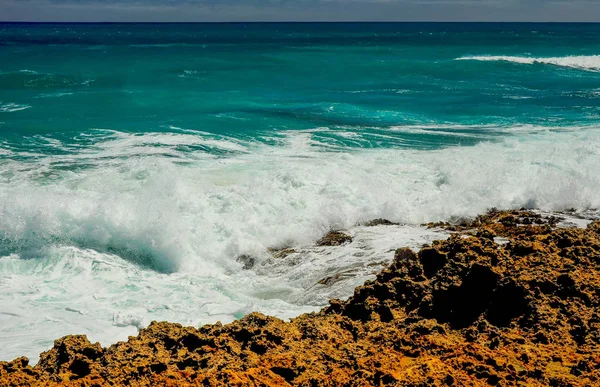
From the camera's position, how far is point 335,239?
33.2ft

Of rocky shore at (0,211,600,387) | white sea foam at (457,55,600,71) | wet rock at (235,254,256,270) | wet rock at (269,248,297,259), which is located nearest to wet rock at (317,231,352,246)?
wet rock at (269,248,297,259)

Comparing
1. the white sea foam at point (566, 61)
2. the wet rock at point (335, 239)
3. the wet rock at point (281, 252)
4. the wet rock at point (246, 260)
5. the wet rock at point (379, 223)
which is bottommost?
the wet rock at point (246, 260)

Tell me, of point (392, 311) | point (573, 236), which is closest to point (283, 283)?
point (392, 311)

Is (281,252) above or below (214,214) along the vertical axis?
below

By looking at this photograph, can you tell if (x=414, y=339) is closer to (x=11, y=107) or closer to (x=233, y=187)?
(x=233, y=187)

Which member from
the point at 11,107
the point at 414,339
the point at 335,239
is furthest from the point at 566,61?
the point at 414,339

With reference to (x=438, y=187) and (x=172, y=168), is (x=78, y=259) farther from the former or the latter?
(x=438, y=187)

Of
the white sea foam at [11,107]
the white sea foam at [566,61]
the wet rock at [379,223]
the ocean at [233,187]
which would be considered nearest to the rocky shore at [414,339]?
the ocean at [233,187]

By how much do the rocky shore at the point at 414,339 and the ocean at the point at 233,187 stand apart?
2008 mm

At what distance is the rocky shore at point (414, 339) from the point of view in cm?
430

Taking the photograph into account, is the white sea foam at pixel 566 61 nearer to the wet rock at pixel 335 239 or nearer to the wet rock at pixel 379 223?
the wet rock at pixel 379 223

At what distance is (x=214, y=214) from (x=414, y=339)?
7286 mm

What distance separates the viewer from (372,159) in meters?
15.3

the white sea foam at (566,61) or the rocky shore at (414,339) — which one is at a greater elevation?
the white sea foam at (566,61)
